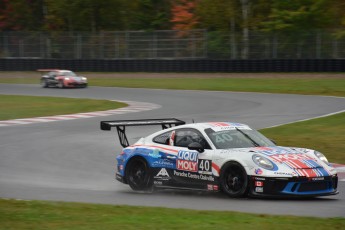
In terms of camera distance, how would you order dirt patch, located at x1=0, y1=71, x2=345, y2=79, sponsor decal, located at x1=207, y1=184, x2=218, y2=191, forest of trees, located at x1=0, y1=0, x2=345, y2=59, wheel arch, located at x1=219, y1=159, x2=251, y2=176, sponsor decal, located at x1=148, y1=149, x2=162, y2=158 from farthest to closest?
1. forest of trees, located at x1=0, y1=0, x2=345, y2=59
2. dirt patch, located at x1=0, y1=71, x2=345, y2=79
3. sponsor decal, located at x1=148, y1=149, x2=162, y2=158
4. sponsor decal, located at x1=207, y1=184, x2=218, y2=191
5. wheel arch, located at x1=219, y1=159, x2=251, y2=176

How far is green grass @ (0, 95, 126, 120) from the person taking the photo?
28047 millimetres

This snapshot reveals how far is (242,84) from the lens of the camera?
137ft

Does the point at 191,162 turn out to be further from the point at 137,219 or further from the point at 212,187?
the point at 137,219

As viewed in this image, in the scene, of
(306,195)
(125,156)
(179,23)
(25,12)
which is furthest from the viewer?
(25,12)

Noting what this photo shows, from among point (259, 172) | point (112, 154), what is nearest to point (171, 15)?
point (112, 154)

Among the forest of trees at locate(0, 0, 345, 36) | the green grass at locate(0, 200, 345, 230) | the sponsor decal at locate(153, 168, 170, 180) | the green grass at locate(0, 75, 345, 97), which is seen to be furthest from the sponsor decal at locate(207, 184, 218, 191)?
the forest of trees at locate(0, 0, 345, 36)

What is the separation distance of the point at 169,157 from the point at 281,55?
36.3 meters

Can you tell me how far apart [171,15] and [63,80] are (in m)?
29.1

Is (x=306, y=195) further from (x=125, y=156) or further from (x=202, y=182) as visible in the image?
(x=125, y=156)

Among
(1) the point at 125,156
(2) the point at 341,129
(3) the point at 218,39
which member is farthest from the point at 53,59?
(1) the point at 125,156

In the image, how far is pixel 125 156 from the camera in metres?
12.6

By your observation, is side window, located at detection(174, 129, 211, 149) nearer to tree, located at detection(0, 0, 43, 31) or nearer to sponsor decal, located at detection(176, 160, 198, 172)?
sponsor decal, located at detection(176, 160, 198, 172)

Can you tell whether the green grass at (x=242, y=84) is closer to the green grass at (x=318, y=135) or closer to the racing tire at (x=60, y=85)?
the racing tire at (x=60, y=85)

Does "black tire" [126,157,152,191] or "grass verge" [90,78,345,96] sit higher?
"black tire" [126,157,152,191]
